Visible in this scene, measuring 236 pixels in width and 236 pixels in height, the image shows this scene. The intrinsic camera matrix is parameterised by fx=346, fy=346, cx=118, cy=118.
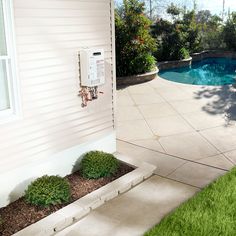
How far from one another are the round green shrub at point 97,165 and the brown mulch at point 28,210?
9cm

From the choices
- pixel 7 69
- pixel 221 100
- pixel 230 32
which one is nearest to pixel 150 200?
pixel 7 69

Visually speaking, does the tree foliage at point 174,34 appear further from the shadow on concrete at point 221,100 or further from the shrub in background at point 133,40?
the shadow on concrete at point 221,100

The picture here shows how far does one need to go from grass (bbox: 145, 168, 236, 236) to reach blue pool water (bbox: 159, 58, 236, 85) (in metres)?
9.11

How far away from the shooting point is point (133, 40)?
12.2 metres

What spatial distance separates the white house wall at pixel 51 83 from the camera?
4.50 meters

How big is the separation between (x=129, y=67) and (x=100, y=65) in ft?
23.5

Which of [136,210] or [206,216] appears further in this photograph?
[136,210]

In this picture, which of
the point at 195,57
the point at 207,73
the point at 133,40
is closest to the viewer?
the point at 133,40

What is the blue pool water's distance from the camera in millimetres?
14047

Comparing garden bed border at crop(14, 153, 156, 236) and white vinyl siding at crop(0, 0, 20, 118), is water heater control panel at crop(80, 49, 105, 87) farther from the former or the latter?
garden bed border at crop(14, 153, 156, 236)

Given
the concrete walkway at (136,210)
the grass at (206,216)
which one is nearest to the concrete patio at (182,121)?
the concrete walkway at (136,210)

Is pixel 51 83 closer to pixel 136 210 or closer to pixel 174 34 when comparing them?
pixel 136 210

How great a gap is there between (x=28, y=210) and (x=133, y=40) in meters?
8.80

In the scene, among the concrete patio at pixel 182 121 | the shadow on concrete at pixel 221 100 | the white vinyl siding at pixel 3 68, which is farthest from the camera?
the shadow on concrete at pixel 221 100
